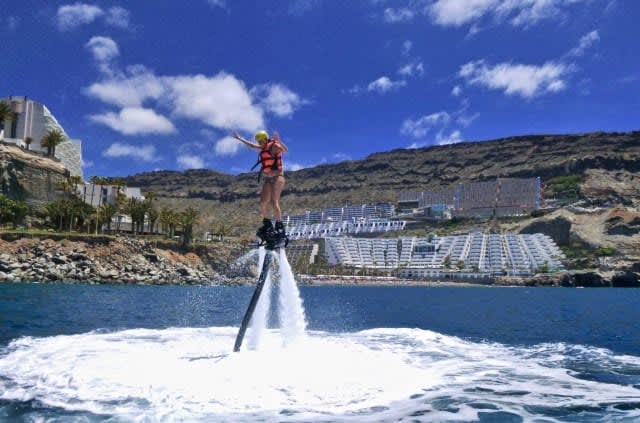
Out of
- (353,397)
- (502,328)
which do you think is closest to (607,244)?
(502,328)

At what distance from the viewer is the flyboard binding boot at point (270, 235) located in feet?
52.1

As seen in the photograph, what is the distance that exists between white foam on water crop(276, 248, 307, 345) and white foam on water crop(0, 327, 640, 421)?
42 cm

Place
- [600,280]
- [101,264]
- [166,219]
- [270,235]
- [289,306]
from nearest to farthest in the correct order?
[270,235] → [289,306] → [101,264] → [166,219] → [600,280]

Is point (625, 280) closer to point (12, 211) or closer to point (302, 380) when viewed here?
point (12, 211)

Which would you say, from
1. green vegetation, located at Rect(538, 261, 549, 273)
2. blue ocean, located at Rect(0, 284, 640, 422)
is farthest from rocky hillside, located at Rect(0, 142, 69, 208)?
green vegetation, located at Rect(538, 261, 549, 273)

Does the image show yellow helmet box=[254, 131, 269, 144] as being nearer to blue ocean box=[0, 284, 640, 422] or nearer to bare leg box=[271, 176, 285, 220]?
bare leg box=[271, 176, 285, 220]

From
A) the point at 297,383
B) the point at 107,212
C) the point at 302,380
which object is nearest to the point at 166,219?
the point at 107,212

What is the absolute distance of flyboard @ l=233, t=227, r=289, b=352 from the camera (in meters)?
15.1

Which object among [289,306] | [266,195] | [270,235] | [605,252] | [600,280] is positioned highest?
[605,252]

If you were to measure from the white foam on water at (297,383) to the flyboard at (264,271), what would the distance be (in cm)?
67

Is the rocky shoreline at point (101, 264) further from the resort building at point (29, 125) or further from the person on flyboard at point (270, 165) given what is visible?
the person on flyboard at point (270, 165)

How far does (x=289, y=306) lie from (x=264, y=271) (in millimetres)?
2285

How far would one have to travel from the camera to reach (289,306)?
17.2m

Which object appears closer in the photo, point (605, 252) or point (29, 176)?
point (29, 176)
